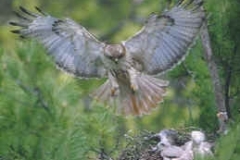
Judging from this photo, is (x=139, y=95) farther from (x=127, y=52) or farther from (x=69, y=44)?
(x=69, y=44)

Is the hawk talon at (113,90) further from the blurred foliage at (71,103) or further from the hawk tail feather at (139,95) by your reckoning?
the blurred foliage at (71,103)

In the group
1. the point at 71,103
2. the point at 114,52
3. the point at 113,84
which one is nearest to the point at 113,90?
the point at 113,84

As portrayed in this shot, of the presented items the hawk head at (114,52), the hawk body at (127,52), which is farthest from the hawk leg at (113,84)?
the hawk head at (114,52)

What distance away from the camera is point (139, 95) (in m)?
7.06

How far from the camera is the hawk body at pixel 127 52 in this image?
22.4ft

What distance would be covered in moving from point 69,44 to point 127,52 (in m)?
0.36

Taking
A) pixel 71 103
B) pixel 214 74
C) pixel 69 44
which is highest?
pixel 69 44

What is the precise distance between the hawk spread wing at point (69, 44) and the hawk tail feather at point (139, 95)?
0.51 feet

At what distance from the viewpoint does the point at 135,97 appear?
7.02 m

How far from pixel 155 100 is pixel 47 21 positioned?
80 cm

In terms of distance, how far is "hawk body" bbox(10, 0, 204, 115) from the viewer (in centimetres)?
682

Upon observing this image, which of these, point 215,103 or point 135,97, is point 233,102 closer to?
point 215,103

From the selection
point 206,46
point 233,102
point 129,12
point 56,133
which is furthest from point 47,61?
point 129,12

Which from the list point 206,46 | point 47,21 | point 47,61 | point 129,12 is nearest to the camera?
point 47,61
